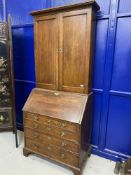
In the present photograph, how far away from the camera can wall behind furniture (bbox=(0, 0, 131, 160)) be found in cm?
177

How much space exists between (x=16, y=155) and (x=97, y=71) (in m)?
1.59

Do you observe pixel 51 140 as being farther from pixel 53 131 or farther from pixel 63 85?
pixel 63 85

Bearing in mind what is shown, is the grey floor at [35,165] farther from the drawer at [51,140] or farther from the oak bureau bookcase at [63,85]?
the drawer at [51,140]

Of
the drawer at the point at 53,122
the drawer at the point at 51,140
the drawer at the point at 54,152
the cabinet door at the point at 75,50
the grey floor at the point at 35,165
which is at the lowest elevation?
the grey floor at the point at 35,165

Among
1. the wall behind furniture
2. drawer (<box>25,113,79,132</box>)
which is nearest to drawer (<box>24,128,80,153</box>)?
drawer (<box>25,113,79,132</box>)

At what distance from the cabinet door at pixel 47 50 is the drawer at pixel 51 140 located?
0.62 m

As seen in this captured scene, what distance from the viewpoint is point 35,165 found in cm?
201

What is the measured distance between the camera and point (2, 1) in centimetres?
258

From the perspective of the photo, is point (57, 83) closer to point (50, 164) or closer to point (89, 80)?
point (89, 80)

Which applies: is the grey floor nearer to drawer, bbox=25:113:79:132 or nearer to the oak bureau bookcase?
the oak bureau bookcase

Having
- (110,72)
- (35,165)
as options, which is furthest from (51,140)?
(110,72)

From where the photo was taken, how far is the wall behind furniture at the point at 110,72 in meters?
1.77

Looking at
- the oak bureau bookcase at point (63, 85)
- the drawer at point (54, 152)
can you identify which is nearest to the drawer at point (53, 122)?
the oak bureau bookcase at point (63, 85)

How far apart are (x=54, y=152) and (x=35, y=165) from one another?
1.10 feet
